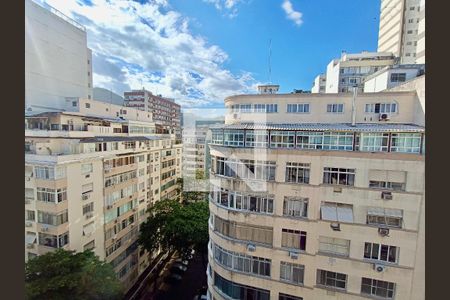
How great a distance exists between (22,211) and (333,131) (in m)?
4.47

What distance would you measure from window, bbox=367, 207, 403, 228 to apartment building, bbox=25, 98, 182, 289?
220 inches

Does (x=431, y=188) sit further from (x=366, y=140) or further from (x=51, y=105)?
(x=51, y=105)

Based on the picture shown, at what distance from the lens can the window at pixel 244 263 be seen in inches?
186

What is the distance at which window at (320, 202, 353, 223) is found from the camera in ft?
13.7

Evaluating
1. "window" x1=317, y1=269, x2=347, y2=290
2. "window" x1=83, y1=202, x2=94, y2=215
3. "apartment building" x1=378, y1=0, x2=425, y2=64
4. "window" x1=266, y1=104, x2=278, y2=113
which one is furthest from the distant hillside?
"apartment building" x1=378, y1=0, x2=425, y2=64

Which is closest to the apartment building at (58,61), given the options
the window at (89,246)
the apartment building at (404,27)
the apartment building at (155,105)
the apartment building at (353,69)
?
the window at (89,246)

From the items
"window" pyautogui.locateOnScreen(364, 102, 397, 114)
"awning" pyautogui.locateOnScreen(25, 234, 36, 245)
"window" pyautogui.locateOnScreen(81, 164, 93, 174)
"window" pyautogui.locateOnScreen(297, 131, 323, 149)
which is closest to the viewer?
"window" pyautogui.locateOnScreen(297, 131, 323, 149)

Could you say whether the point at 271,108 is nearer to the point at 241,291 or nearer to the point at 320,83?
the point at 241,291

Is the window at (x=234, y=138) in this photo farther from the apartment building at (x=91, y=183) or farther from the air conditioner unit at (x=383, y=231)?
the apartment building at (x=91, y=183)

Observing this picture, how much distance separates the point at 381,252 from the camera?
4.11m

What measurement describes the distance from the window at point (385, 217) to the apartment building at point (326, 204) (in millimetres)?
16

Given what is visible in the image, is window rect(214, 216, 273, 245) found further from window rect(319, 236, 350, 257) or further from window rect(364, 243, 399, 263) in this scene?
window rect(364, 243, 399, 263)

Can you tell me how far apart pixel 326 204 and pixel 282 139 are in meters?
1.50

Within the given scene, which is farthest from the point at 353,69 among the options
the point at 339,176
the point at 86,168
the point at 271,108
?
the point at 86,168
